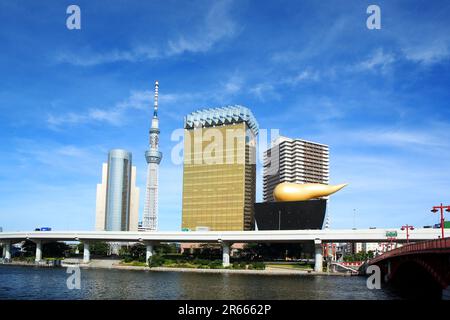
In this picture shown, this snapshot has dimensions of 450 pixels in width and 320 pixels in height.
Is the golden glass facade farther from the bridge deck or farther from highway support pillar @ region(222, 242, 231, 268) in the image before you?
highway support pillar @ region(222, 242, 231, 268)

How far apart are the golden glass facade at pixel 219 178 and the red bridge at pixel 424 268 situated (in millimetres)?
95883

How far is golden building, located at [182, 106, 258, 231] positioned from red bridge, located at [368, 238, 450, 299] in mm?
96110

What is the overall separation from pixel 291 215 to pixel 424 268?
84.3m

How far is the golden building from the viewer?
185m

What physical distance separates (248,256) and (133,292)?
3695 inches

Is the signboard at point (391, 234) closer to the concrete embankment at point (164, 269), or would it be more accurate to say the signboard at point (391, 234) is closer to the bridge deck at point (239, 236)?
the bridge deck at point (239, 236)

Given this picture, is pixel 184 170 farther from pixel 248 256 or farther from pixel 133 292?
pixel 133 292

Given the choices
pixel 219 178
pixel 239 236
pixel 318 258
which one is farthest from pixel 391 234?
pixel 219 178

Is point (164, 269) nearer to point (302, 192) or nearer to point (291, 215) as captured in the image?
point (291, 215)

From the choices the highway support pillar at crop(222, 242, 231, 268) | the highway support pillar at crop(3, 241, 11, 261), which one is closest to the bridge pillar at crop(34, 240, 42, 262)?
the highway support pillar at crop(3, 241, 11, 261)

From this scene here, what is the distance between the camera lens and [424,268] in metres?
48.7

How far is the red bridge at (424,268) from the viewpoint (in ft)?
132

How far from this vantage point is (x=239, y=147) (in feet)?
612
